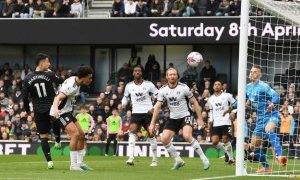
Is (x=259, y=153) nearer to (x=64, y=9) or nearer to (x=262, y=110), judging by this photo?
(x=262, y=110)

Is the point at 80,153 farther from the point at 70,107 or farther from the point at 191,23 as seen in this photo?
the point at 191,23

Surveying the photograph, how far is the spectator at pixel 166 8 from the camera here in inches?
1335

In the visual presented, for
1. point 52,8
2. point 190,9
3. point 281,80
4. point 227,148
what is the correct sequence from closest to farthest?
1. point 227,148
2. point 281,80
3. point 190,9
4. point 52,8

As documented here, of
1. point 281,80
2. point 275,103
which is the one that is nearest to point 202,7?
point 281,80

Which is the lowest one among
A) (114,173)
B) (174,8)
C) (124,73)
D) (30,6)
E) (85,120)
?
(114,173)

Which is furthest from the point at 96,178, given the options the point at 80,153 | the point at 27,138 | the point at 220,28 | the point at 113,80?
the point at 113,80

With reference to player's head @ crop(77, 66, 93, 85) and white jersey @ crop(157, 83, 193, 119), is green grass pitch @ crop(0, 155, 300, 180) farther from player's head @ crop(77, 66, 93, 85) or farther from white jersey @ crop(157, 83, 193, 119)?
player's head @ crop(77, 66, 93, 85)

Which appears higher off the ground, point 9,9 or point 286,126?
point 9,9

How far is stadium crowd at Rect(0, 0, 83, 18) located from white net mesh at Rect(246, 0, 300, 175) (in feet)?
24.3

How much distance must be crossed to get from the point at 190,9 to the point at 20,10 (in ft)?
22.1

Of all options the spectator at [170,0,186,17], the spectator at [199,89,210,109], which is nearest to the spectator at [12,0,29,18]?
the spectator at [170,0,186,17]

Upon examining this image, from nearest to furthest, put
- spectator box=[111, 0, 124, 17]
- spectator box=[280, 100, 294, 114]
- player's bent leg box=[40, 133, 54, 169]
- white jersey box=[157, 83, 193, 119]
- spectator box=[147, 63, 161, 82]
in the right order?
player's bent leg box=[40, 133, 54, 169] → white jersey box=[157, 83, 193, 119] → spectator box=[280, 100, 294, 114] → spectator box=[111, 0, 124, 17] → spectator box=[147, 63, 161, 82]

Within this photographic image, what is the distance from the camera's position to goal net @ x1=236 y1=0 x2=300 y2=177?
1742 centimetres

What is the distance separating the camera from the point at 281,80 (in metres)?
25.6
